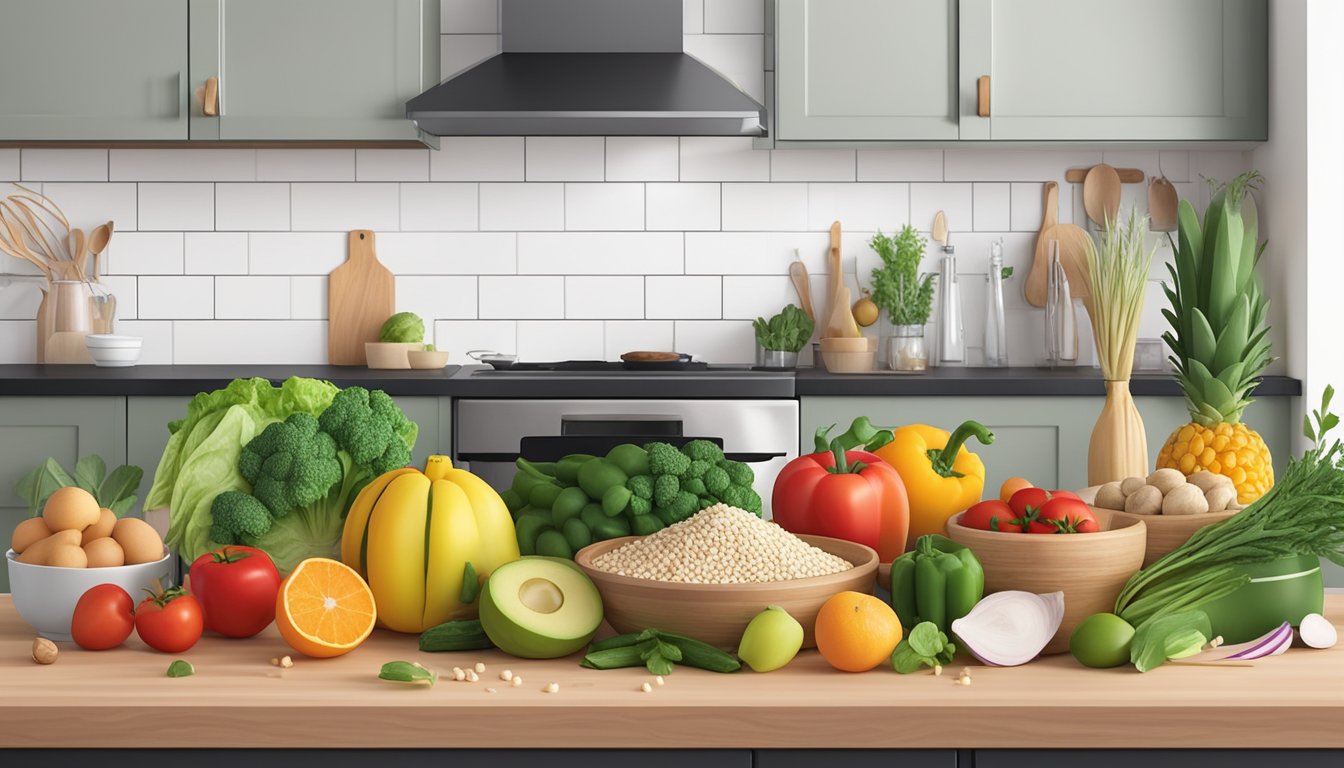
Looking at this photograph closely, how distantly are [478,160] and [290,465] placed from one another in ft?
8.59

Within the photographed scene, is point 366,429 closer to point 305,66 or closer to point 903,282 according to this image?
point 305,66

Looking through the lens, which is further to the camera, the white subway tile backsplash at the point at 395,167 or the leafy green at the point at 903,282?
the white subway tile backsplash at the point at 395,167

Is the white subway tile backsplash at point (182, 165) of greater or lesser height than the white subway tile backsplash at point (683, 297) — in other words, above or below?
above

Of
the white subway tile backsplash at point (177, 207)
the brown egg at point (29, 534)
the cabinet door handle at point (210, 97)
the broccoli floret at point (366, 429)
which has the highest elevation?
the cabinet door handle at point (210, 97)

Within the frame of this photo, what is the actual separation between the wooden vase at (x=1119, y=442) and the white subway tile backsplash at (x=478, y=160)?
2487 mm

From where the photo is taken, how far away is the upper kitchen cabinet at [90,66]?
136 inches

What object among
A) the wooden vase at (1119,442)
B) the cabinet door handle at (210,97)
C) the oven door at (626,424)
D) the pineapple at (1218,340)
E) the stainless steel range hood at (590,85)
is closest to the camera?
the wooden vase at (1119,442)

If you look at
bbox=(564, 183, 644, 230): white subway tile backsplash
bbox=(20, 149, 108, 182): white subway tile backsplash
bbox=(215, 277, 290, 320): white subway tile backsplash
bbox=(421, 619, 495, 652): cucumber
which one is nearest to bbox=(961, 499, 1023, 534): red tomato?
bbox=(421, 619, 495, 652): cucumber

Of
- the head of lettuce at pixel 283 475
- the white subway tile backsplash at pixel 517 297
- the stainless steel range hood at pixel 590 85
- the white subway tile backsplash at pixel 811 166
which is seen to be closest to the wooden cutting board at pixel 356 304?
the white subway tile backsplash at pixel 517 297

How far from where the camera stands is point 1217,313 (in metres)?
1.91

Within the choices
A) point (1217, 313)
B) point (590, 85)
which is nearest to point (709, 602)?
point (1217, 313)

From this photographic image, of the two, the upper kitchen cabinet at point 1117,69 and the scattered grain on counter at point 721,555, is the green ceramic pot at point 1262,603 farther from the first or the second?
→ the upper kitchen cabinet at point 1117,69

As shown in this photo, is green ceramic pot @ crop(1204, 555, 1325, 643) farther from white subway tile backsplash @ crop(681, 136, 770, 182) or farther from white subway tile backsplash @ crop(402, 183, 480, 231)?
white subway tile backsplash @ crop(402, 183, 480, 231)

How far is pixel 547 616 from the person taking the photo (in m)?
1.17
